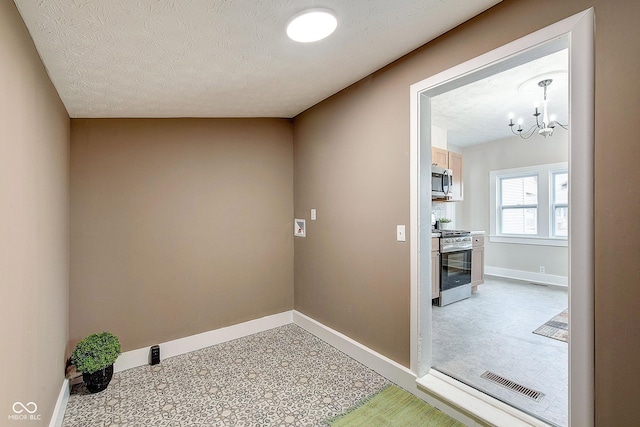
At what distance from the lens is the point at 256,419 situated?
1.92m

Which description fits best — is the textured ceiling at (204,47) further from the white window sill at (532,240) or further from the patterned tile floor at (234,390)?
the white window sill at (532,240)

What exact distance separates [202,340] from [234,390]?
0.88 meters

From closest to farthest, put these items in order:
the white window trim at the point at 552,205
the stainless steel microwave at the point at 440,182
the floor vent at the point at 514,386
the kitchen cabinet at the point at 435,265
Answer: the floor vent at the point at 514,386 → the kitchen cabinet at the point at 435,265 → the stainless steel microwave at the point at 440,182 → the white window trim at the point at 552,205

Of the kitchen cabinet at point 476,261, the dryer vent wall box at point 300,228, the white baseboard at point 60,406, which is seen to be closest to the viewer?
the white baseboard at point 60,406

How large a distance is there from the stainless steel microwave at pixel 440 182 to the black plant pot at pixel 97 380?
160 inches

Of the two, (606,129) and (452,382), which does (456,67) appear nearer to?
(606,129)

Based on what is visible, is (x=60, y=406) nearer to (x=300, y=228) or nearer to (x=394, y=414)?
(x=394, y=414)

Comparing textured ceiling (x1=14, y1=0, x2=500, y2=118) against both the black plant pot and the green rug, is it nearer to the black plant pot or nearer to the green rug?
the black plant pot

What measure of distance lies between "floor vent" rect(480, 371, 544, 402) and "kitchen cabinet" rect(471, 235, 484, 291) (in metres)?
2.48

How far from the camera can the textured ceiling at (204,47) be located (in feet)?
4.60

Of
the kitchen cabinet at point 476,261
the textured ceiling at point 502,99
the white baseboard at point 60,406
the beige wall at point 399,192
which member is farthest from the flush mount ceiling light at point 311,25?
the kitchen cabinet at point 476,261

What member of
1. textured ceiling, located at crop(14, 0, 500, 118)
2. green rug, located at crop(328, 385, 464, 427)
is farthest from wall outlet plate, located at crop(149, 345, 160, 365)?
textured ceiling, located at crop(14, 0, 500, 118)

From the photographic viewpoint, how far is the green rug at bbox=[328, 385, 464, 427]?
186cm

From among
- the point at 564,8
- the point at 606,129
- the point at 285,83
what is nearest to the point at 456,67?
the point at 564,8
